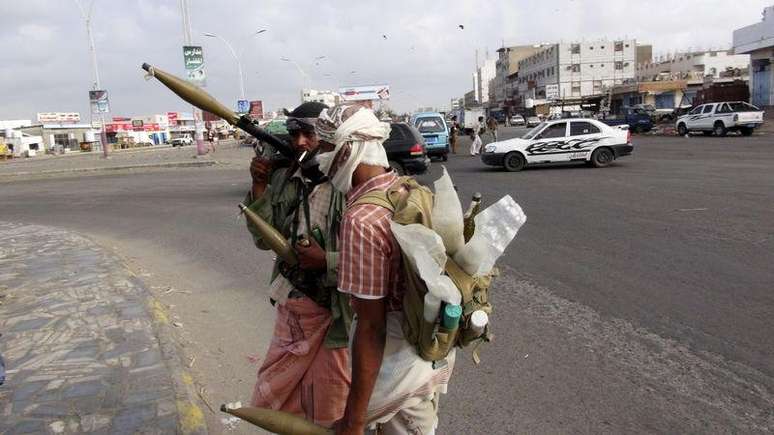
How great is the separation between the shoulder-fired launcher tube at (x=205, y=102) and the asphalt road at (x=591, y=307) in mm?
1858

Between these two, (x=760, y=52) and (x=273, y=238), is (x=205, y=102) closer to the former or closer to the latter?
(x=273, y=238)

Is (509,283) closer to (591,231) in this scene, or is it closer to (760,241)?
(591,231)

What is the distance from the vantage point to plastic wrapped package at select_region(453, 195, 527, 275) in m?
1.71

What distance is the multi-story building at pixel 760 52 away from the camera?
3434 cm

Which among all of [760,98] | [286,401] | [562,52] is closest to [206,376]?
[286,401]

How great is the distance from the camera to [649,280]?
591 centimetres

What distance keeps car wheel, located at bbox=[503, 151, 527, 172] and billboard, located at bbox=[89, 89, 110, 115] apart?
27202 mm

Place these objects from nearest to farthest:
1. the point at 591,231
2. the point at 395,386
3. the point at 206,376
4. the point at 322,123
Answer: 1. the point at 395,386
2. the point at 322,123
3. the point at 206,376
4. the point at 591,231

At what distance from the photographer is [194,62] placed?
23875 mm

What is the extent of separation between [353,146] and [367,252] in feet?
1.26

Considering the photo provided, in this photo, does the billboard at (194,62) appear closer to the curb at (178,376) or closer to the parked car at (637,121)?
the curb at (178,376)

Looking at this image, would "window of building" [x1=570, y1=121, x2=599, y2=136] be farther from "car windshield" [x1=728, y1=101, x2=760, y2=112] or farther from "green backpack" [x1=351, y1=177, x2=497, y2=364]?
"green backpack" [x1=351, y1=177, x2=497, y2=364]

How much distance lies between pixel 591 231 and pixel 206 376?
6003 mm

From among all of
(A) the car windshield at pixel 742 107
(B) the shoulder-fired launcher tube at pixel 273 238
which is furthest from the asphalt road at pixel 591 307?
(A) the car windshield at pixel 742 107
